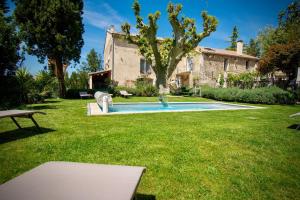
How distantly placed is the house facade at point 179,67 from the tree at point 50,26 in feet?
21.9

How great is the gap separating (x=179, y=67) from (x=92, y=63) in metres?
29.8

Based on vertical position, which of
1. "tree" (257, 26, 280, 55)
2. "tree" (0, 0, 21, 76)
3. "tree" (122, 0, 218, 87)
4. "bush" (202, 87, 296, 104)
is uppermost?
"tree" (257, 26, 280, 55)

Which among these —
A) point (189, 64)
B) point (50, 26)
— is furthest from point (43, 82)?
point (189, 64)

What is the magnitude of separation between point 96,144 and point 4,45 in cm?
1114

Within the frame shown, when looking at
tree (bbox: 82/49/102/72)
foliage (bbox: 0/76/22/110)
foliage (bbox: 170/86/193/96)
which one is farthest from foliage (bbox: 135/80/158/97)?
tree (bbox: 82/49/102/72)

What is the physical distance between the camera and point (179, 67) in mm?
32062

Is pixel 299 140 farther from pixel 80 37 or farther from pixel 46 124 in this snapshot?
pixel 80 37

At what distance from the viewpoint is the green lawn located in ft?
9.08

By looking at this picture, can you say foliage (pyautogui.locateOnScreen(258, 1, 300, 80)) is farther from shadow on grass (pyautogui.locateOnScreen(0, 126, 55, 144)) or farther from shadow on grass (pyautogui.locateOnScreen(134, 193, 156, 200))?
shadow on grass (pyautogui.locateOnScreen(134, 193, 156, 200))

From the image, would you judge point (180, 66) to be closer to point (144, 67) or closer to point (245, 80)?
point (144, 67)

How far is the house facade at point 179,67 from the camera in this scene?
84.7 feet

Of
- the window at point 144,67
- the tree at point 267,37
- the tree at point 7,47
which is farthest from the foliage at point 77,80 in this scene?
the tree at point 267,37

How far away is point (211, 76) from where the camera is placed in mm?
30859

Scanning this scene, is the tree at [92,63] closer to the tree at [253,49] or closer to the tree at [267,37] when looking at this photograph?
the tree at [267,37]
